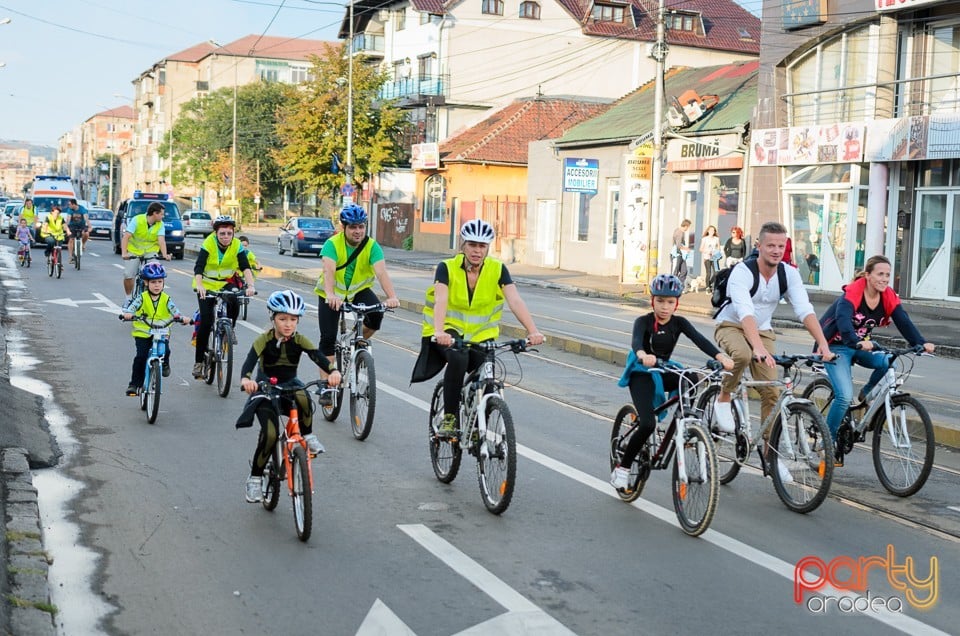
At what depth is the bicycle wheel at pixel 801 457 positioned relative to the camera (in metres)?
7.22

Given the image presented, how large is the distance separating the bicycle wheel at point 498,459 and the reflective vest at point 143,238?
33.4ft

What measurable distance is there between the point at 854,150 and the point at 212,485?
22042 mm

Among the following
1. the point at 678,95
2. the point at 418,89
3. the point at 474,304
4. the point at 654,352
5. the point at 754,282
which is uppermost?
the point at 418,89

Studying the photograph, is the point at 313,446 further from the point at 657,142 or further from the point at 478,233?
the point at 657,142

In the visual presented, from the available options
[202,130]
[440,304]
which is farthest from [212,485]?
[202,130]

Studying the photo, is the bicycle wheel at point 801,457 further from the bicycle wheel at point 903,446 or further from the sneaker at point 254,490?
the sneaker at point 254,490

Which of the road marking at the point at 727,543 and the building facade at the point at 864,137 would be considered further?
the building facade at the point at 864,137

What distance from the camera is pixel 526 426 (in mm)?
10328

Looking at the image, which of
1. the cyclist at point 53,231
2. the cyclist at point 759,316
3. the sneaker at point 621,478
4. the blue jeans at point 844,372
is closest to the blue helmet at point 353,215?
the cyclist at point 759,316

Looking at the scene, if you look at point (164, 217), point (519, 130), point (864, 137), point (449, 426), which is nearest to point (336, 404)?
point (449, 426)

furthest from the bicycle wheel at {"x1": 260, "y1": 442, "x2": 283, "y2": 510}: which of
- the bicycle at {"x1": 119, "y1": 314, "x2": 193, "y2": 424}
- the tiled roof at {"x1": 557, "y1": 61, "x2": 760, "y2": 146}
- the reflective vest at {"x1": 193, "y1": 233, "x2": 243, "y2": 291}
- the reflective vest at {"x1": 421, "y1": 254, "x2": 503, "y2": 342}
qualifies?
the tiled roof at {"x1": 557, "y1": 61, "x2": 760, "y2": 146}

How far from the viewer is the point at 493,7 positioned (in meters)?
60.2

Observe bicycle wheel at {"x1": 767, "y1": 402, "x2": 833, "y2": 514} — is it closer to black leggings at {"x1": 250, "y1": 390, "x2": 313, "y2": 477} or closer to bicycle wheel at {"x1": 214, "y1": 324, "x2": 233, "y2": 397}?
black leggings at {"x1": 250, "y1": 390, "x2": 313, "y2": 477}

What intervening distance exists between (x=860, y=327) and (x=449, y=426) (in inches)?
120
